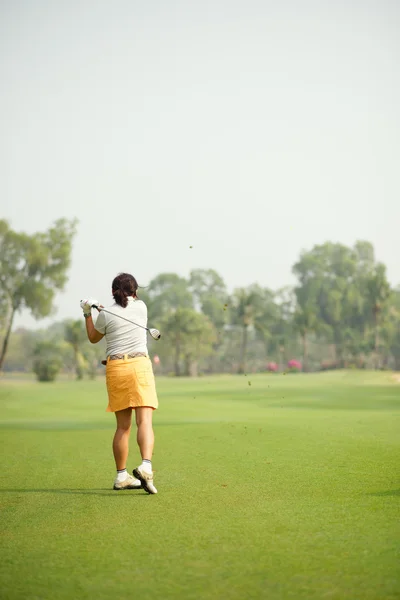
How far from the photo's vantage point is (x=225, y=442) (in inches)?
481

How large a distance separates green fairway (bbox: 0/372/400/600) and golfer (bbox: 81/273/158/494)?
0.44 m

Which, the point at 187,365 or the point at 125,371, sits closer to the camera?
the point at 125,371

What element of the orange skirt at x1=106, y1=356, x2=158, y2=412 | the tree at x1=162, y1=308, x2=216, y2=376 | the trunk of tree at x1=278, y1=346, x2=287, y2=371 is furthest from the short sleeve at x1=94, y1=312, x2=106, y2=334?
the trunk of tree at x1=278, y1=346, x2=287, y2=371

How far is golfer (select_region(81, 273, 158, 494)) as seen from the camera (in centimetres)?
762

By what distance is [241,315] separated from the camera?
98000 mm

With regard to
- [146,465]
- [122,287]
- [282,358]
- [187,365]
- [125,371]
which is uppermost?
[282,358]

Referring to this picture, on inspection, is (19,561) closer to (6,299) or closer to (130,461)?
(130,461)

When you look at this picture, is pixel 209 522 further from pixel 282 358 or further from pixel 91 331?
pixel 282 358

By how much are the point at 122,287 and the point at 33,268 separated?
6136 centimetres

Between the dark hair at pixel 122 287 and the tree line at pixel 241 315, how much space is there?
199 feet

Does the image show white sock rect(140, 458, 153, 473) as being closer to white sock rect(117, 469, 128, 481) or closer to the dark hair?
white sock rect(117, 469, 128, 481)

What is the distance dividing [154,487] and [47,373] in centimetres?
5657

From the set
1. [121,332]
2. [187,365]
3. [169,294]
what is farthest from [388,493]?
[169,294]

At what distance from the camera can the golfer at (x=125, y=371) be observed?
7.62 meters
